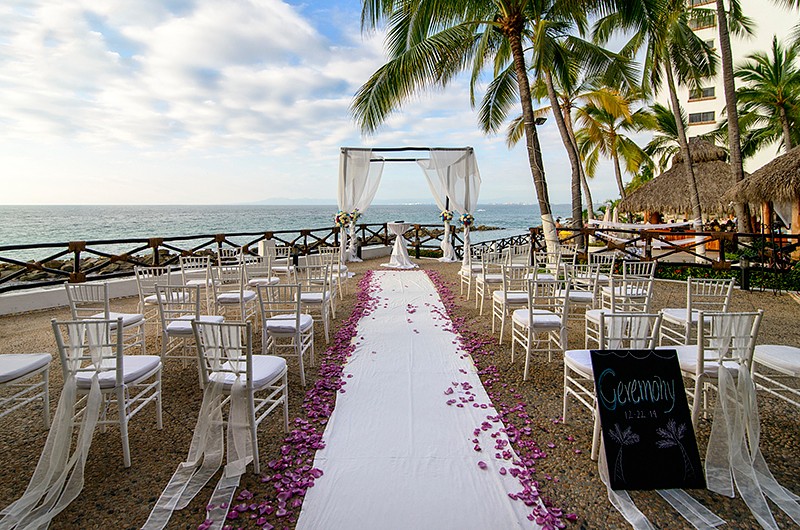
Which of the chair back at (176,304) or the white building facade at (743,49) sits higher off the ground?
the white building facade at (743,49)

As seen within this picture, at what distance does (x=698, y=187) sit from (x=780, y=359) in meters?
13.7

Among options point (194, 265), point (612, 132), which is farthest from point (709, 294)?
point (612, 132)

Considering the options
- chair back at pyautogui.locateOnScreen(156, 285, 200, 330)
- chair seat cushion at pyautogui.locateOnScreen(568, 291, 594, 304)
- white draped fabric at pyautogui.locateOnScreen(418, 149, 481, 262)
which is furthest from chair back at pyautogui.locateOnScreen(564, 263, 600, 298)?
white draped fabric at pyautogui.locateOnScreen(418, 149, 481, 262)

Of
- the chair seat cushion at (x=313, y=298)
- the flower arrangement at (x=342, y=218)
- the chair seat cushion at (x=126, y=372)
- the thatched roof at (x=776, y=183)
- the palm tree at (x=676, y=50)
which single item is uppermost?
the palm tree at (x=676, y=50)

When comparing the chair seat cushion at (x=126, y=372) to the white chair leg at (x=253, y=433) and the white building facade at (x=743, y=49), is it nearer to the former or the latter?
the white chair leg at (x=253, y=433)

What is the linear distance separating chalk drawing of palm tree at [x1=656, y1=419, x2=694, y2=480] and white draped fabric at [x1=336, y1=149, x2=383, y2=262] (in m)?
8.52

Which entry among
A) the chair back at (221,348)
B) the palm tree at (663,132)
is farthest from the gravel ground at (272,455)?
the palm tree at (663,132)

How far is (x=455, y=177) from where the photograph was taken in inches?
410

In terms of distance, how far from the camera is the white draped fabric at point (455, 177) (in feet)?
33.6

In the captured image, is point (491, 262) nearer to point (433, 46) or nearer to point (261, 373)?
point (433, 46)

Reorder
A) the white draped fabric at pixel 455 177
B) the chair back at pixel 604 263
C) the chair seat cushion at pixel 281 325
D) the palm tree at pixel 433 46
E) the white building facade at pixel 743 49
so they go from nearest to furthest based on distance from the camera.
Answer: the chair seat cushion at pixel 281 325 → the chair back at pixel 604 263 → the palm tree at pixel 433 46 → the white draped fabric at pixel 455 177 → the white building facade at pixel 743 49

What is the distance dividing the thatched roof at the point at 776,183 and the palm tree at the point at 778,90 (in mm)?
7366

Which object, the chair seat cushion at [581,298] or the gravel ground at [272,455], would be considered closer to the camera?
the gravel ground at [272,455]

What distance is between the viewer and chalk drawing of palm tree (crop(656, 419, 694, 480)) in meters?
2.04
